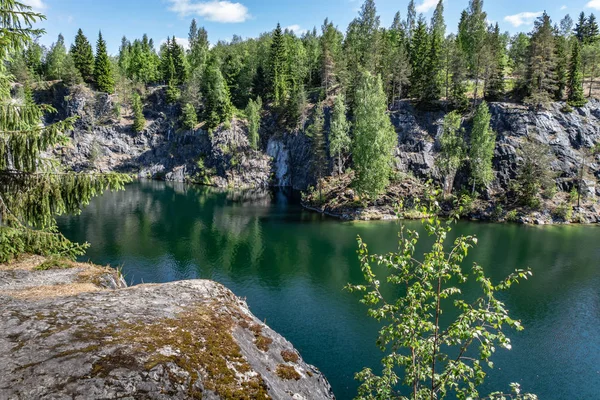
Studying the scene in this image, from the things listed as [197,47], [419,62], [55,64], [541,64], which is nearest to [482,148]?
[541,64]

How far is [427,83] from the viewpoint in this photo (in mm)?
69750

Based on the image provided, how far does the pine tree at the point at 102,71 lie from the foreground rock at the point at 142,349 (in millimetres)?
105028

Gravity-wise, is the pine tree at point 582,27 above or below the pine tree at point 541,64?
above

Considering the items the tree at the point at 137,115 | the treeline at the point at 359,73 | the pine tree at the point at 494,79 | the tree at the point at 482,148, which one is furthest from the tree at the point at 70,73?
the pine tree at the point at 494,79

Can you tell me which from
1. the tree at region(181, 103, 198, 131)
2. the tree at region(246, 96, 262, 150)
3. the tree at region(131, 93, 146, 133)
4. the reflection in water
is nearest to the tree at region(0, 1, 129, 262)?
the reflection in water

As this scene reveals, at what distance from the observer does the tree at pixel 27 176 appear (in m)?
11.0

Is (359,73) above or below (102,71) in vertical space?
below

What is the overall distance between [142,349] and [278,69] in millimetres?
91818

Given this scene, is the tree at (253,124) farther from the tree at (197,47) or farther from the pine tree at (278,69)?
the tree at (197,47)

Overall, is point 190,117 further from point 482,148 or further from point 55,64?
point 482,148

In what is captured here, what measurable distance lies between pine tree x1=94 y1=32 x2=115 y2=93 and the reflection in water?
4966 cm

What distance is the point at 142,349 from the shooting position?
6730mm

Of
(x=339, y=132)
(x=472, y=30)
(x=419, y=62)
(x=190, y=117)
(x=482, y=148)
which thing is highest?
(x=472, y=30)

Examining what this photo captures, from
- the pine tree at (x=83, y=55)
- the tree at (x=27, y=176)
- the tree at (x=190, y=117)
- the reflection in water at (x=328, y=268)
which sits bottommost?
the reflection in water at (x=328, y=268)
